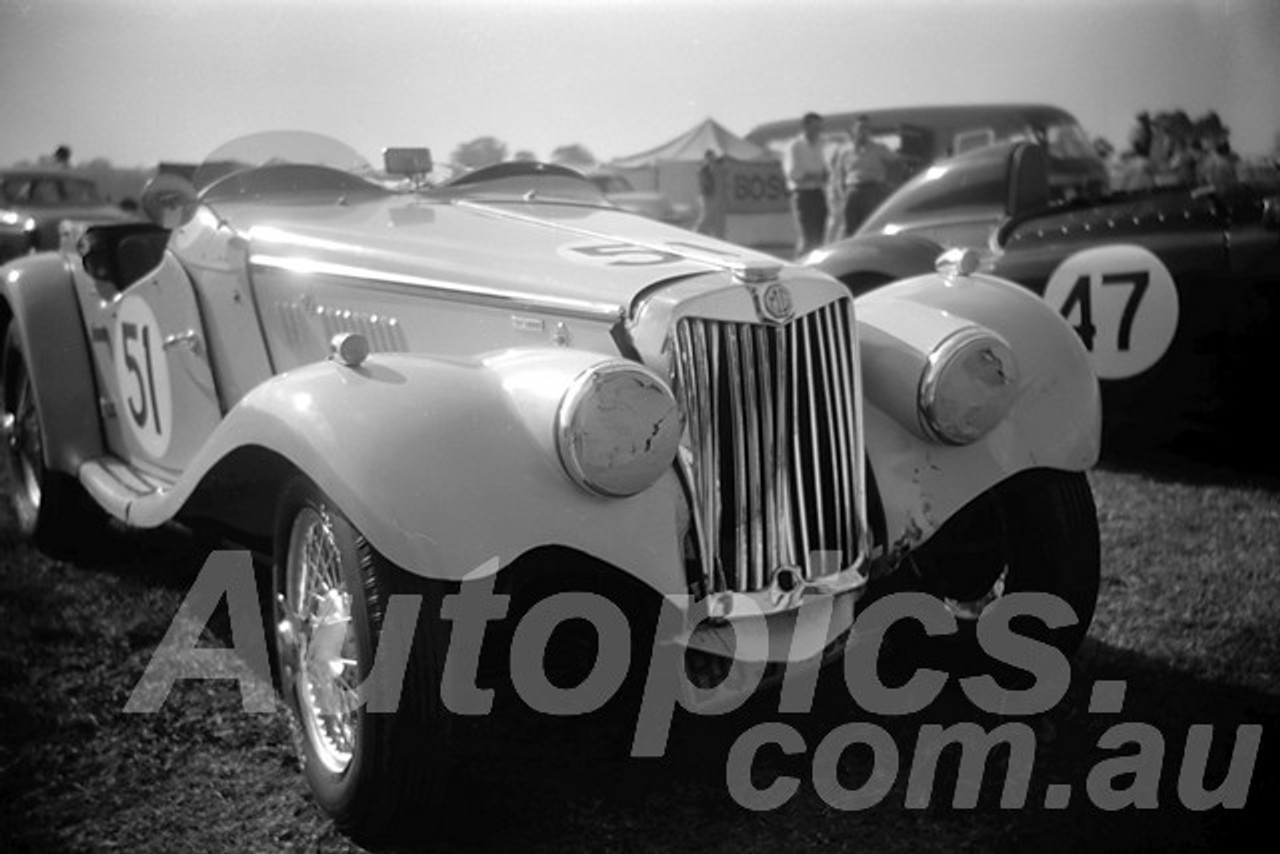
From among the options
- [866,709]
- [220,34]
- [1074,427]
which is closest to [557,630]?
[866,709]

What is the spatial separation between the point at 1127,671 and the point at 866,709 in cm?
75

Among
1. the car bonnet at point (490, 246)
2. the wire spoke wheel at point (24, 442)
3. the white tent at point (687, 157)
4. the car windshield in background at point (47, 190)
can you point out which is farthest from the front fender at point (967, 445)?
the white tent at point (687, 157)

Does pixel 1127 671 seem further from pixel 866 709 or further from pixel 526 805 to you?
pixel 526 805

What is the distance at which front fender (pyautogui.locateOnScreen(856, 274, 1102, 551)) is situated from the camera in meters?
2.75

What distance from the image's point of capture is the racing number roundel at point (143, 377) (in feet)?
12.9

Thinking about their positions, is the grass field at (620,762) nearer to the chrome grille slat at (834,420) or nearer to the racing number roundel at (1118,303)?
the chrome grille slat at (834,420)

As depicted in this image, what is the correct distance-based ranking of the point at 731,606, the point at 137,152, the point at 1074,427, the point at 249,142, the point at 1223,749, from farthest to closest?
the point at 249,142, the point at 137,152, the point at 1074,427, the point at 1223,749, the point at 731,606

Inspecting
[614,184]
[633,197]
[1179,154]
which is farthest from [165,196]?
[614,184]

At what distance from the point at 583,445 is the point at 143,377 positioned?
2378mm

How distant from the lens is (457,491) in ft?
7.35

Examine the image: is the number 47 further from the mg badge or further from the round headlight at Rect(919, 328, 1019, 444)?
the mg badge

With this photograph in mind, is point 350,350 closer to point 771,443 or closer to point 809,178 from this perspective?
point 771,443

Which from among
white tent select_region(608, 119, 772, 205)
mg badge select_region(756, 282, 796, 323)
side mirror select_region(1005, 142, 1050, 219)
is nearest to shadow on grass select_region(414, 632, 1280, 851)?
mg badge select_region(756, 282, 796, 323)

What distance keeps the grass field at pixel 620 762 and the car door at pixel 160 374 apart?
55 cm
